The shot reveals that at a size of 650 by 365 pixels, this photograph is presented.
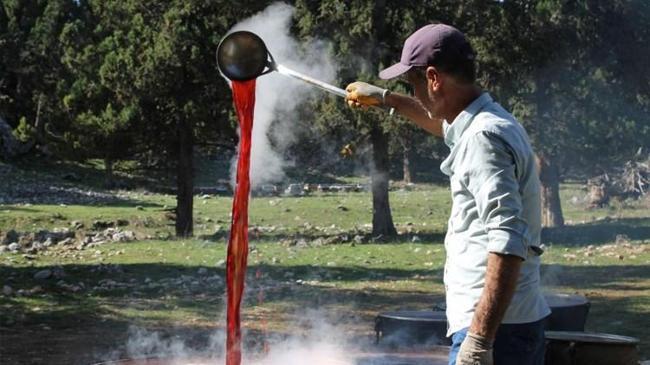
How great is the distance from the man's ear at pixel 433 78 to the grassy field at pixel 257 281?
15.4 ft

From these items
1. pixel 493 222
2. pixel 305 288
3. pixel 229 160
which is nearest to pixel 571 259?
pixel 305 288

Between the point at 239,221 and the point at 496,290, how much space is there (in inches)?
88.9

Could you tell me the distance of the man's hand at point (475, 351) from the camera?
104 inches

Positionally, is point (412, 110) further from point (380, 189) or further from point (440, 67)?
point (380, 189)

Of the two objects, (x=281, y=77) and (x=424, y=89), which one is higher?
(x=281, y=77)

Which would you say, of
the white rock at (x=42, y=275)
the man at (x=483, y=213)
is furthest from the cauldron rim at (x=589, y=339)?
the white rock at (x=42, y=275)

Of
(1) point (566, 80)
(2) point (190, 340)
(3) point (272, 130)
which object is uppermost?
(1) point (566, 80)

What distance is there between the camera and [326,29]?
16.0 meters

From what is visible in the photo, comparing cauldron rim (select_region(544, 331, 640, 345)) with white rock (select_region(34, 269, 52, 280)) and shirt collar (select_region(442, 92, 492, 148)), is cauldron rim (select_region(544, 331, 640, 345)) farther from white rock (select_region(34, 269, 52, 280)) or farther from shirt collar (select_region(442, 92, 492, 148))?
white rock (select_region(34, 269, 52, 280))

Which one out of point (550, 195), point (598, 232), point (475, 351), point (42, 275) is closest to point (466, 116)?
point (475, 351)

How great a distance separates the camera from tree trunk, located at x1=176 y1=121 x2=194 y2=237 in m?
17.6

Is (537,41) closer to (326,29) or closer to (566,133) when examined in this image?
(566,133)

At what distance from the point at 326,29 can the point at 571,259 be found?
5549 mm

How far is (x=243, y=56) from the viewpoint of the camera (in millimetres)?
4637
